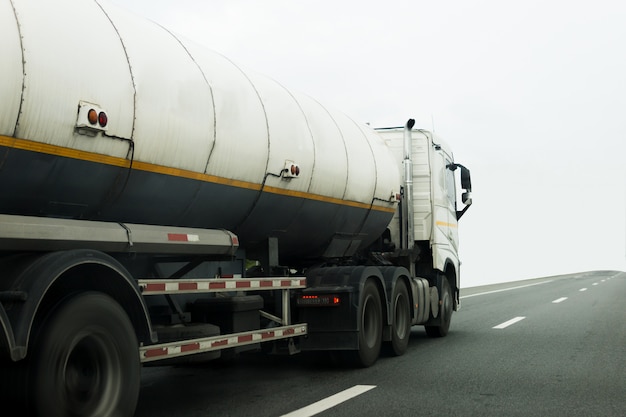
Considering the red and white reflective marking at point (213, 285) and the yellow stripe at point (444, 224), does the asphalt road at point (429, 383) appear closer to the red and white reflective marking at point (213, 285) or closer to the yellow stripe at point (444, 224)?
the red and white reflective marking at point (213, 285)

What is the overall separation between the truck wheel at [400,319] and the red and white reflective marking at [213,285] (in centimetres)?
204

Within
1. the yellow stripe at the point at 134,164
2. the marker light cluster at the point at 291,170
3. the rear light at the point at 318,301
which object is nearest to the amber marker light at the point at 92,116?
the yellow stripe at the point at 134,164

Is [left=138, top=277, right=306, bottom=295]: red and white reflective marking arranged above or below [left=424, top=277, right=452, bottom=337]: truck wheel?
above

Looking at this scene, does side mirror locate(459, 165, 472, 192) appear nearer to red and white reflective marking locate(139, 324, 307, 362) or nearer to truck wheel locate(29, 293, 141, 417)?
red and white reflective marking locate(139, 324, 307, 362)

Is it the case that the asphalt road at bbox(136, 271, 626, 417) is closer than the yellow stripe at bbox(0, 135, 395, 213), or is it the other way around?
the yellow stripe at bbox(0, 135, 395, 213)

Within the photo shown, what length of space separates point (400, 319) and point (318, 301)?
2.11 metres

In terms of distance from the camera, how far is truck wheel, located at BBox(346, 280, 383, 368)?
27.9ft

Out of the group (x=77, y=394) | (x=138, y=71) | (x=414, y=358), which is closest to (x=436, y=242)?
(x=414, y=358)

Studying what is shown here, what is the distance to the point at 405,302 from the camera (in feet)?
33.4

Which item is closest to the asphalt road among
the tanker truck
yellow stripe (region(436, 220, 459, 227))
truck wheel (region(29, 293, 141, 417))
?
the tanker truck

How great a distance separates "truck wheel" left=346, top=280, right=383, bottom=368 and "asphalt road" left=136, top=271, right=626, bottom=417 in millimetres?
181

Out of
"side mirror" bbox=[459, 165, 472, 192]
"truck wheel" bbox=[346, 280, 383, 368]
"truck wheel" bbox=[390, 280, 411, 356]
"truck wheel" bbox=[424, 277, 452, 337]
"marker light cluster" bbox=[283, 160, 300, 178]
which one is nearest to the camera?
"marker light cluster" bbox=[283, 160, 300, 178]

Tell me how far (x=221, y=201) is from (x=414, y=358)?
4198 millimetres

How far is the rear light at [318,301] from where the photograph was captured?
834cm
